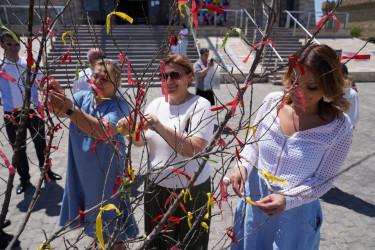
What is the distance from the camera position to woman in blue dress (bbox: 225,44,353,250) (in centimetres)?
161

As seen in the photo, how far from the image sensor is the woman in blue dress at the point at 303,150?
5.28 feet

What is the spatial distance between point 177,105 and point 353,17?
3535 centimetres

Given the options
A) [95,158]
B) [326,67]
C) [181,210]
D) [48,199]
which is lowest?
[48,199]

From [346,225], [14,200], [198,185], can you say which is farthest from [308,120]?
[14,200]

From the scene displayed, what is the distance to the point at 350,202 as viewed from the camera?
3.88 meters

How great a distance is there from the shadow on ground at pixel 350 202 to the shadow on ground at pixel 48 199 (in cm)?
354

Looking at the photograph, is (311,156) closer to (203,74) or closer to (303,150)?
(303,150)

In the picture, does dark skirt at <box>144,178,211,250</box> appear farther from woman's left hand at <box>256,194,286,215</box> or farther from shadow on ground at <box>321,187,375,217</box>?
shadow on ground at <box>321,187,375,217</box>

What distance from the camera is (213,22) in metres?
19.3

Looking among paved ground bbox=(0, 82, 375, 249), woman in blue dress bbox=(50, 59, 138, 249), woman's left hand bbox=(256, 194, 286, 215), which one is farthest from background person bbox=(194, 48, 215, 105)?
woman's left hand bbox=(256, 194, 286, 215)

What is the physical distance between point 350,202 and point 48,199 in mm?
4005

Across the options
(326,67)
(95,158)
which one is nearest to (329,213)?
(326,67)

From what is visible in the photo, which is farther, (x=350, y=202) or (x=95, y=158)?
(x=350, y=202)

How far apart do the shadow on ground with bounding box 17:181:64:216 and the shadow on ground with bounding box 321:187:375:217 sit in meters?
3.54
